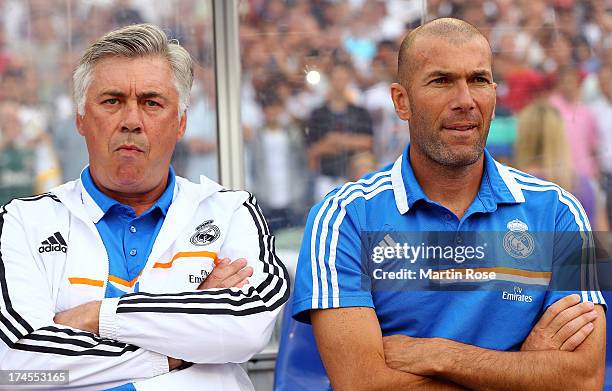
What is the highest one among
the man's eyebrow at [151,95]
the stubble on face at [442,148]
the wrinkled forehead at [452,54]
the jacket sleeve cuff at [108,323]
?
the wrinkled forehead at [452,54]

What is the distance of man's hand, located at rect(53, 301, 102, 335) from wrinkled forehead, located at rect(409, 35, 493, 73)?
1275 mm

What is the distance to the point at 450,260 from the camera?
9.66ft

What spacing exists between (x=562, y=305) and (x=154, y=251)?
125cm

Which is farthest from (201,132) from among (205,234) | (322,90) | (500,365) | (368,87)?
(500,365)

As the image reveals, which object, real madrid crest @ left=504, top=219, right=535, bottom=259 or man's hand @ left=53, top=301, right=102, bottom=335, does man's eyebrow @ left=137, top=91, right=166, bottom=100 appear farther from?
real madrid crest @ left=504, top=219, right=535, bottom=259

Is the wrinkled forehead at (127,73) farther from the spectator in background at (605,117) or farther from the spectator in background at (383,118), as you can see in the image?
the spectator in background at (605,117)

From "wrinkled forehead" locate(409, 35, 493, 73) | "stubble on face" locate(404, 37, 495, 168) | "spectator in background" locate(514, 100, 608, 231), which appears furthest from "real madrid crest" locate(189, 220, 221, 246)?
"spectator in background" locate(514, 100, 608, 231)

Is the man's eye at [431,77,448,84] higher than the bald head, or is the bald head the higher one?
the bald head

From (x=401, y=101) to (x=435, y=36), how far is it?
25 cm

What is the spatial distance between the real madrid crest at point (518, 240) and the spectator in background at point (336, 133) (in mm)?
1439

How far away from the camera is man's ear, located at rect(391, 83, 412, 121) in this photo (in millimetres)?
3096

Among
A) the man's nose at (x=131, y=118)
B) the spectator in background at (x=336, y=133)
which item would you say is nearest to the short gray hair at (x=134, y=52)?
the man's nose at (x=131, y=118)

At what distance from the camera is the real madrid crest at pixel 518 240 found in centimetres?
289

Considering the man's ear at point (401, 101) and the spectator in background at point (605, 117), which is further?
the spectator in background at point (605, 117)
